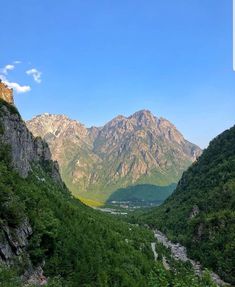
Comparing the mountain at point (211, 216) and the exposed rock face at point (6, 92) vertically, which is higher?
the exposed rock face at point (6, 92)

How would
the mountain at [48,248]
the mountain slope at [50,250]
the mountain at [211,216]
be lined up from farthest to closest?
the mountain at [211,216] → the mountain at [48,248] → the mountain slope at [50,250]

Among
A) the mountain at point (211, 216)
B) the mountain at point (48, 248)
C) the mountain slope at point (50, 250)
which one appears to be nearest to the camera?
the mountain slope at point (50, 250)

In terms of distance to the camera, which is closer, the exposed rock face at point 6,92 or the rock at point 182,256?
the rock at point 182,256

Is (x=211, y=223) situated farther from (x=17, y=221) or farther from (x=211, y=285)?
(x=211, y=285)

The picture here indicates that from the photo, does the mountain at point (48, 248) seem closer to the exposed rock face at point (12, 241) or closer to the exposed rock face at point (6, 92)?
the exposed rock face at point (12, 241)

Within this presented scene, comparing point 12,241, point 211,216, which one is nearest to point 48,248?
point 12,241

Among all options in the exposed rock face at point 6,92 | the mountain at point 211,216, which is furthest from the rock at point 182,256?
the exposed rock face at point 6,92

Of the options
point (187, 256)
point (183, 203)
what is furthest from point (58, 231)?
point (183, 203)

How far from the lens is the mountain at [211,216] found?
93.0m

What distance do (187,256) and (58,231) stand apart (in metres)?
59.6

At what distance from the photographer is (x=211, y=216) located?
110m

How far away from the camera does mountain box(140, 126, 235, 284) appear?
3660 inches

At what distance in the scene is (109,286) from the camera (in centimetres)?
5162

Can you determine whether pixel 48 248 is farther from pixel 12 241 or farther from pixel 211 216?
pixel 211 216
